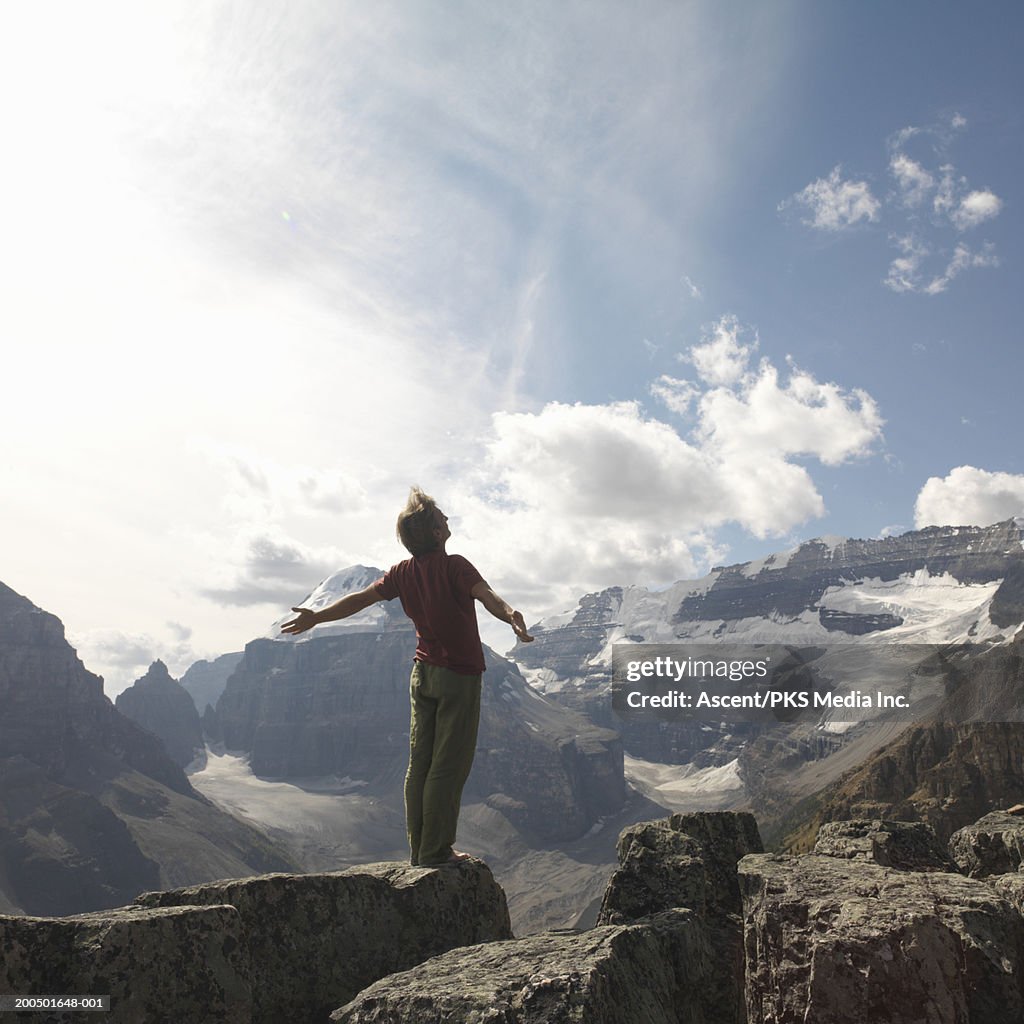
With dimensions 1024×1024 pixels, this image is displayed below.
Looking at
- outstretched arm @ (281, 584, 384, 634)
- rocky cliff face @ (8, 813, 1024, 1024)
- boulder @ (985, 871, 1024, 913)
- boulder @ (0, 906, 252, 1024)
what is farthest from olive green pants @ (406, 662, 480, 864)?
boulder @ (985, 871, 1024, 913)

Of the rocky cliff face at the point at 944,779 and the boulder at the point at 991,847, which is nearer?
the boulder at the point at 991,847

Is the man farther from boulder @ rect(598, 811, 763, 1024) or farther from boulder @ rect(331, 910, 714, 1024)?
boulder @ rect(331, 910, 714, 1024)

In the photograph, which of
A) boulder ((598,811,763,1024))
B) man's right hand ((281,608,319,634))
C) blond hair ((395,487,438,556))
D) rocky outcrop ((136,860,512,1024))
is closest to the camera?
rocky outcrop ((136,860,512,1024))

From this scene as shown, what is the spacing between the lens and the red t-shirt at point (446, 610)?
9922 mm

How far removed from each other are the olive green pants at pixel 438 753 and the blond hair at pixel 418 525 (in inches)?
61.0

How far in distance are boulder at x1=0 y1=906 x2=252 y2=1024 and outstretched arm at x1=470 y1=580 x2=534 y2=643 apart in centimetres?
440

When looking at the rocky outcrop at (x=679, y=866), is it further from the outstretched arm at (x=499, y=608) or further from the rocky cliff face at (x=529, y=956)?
the outstretched arm at (x=499, y=608)

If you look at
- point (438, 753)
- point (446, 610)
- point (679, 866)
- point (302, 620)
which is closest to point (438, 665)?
point (446, 610)

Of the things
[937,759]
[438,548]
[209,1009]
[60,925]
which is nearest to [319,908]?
[209,1009]

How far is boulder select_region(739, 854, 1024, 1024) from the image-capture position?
4926 mm

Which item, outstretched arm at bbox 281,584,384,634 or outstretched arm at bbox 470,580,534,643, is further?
outstretched arm at bbox 281,584,384,634

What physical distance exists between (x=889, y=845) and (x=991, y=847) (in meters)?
3.11

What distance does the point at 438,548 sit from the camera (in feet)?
34.4

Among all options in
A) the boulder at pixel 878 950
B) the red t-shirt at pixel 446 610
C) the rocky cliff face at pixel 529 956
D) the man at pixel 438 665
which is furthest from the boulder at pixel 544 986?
the red t-shirt at pixel 446 610
